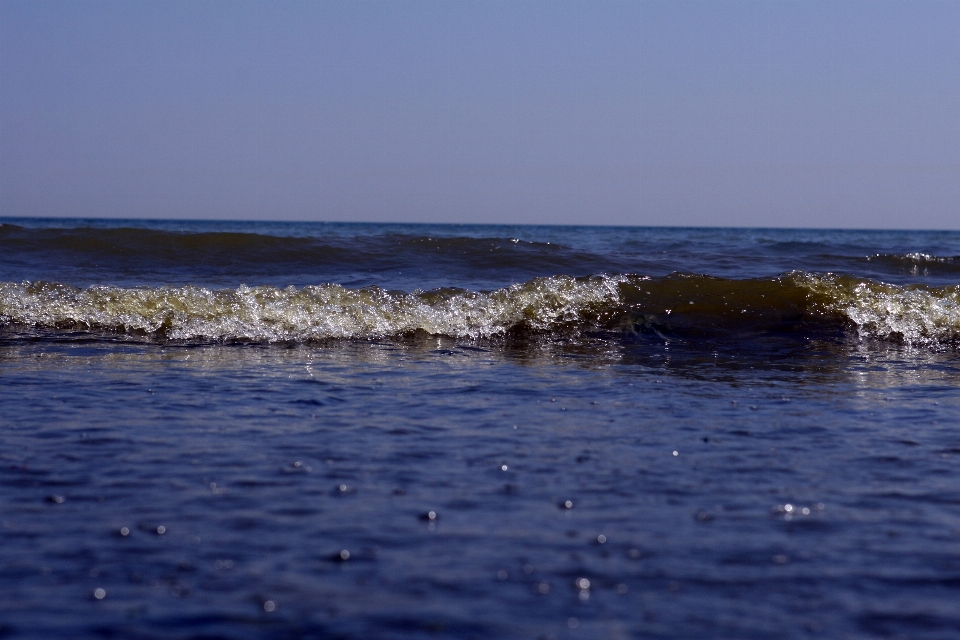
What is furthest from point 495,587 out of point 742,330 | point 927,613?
point 742,330

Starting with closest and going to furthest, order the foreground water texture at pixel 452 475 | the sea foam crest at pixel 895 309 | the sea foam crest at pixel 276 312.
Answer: the foreground water texture at pixel 452 475 → the sea foam crest at pixel 276 312 → the sea foam crest at pixel 895 309

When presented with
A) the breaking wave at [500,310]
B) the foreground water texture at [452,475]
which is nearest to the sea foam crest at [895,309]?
the breaking wave at [500,310]

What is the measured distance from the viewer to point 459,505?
8.95ft

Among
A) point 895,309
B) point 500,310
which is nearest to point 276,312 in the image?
point 500,310

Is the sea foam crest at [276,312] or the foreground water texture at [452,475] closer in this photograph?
the foreground water texture at [452,475]

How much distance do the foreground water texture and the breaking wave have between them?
0.04 meters

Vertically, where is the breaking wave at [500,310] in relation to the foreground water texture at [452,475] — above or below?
above

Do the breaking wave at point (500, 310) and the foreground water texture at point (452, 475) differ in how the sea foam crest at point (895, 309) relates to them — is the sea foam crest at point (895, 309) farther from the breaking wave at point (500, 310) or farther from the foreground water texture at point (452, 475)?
the foreground water texture at point (452, 475)

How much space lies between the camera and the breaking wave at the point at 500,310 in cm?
729

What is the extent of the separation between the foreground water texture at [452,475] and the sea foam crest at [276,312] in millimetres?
29

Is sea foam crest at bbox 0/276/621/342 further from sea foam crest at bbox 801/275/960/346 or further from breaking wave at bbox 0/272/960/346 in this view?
sea foam crest at bbox 801/275/960/346

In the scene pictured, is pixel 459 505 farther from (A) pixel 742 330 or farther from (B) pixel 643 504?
(A) pixel 742 330

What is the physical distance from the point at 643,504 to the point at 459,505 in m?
0.57

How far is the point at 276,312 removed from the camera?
7.39 meters
